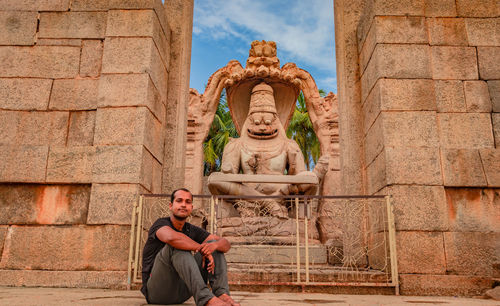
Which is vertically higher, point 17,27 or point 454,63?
point 17,27

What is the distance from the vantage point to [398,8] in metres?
5.39

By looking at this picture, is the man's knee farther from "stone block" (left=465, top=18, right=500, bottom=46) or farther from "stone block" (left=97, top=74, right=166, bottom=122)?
"stone block" (left=465, top=18, right=500, bottom=46)

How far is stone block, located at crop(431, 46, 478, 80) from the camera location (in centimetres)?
521

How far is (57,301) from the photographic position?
3.17 meters

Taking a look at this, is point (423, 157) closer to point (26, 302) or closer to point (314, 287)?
point (314, 287)

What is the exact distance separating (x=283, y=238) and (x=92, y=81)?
132 inches

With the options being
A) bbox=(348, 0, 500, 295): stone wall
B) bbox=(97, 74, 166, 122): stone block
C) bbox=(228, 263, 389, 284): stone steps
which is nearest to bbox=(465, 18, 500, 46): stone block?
bbox=(348, 0, 500, 295): stone wall

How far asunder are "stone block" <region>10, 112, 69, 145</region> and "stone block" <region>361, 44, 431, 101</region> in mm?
4061

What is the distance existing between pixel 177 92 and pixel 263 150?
199 cm

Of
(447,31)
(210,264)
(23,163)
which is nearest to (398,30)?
(447,31)

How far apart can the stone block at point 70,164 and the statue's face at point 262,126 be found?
10.3ft

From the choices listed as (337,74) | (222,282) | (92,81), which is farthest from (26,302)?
(337,74)

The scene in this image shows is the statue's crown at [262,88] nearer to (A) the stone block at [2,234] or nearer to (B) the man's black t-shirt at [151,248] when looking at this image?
(A) the stone block at [2,234]

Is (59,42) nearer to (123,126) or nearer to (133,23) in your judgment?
(133,23)
